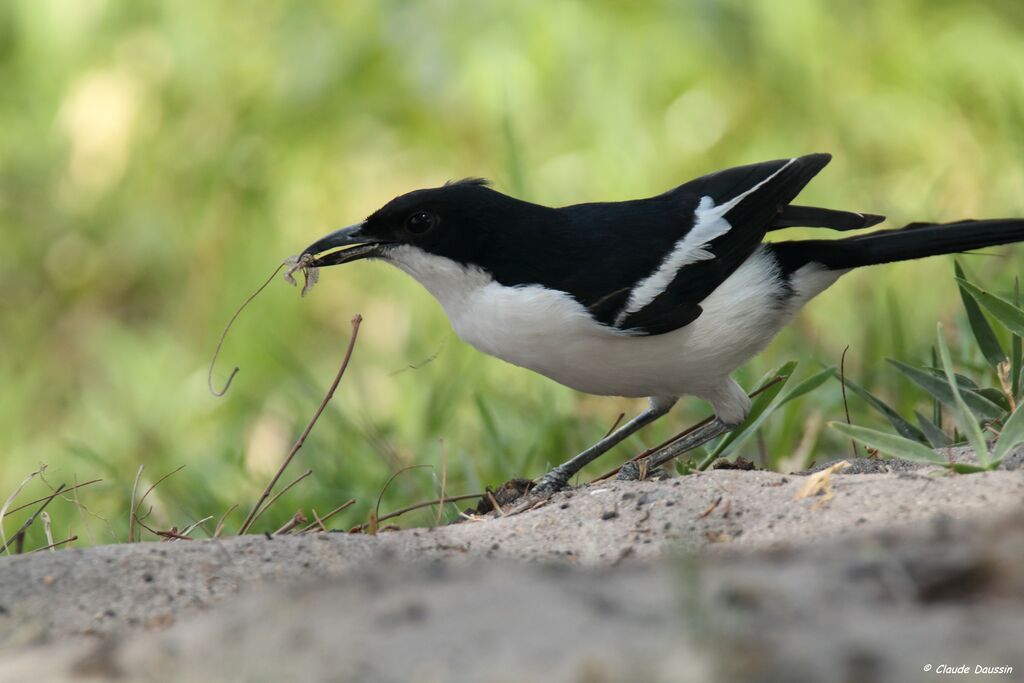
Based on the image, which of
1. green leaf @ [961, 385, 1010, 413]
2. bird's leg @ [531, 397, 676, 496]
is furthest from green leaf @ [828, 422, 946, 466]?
bird's leg @ [531, 397, 676, 496]

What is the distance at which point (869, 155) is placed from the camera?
7.27 meters

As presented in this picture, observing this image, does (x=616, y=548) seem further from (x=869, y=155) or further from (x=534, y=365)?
(x=869, y=155)

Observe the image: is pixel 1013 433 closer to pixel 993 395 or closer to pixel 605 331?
pixel 993 395

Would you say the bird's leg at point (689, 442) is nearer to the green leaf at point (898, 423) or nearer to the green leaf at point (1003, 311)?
the green leaf at point (898, 423)

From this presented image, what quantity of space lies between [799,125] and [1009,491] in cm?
477

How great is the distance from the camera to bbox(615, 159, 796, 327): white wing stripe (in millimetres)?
3727

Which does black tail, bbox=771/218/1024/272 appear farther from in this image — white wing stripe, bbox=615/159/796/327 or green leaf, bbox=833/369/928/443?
green leaf, bbox=833/369/928/443

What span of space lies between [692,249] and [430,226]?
0.82 m

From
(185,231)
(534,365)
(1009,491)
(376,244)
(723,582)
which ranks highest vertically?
(185,231)

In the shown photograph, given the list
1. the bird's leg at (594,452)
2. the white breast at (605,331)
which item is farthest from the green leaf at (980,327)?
the bird's leg at (594,452)

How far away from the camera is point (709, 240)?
3957mm

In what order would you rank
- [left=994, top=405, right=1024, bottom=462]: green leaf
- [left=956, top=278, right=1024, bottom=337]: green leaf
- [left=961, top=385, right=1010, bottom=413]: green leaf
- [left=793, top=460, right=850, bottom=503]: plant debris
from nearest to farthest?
[left=793, top=460, right=850, bottom=503]: plant debris → [left=994, top=405, right=1024, bottom=462]: green leaf → [left=956, top=278, right=1024, bottom=337]: green leaf → [left=961, top=385, right=1010, bottom=413]: green leaf

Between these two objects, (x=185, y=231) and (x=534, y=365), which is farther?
(x=185, y=231)

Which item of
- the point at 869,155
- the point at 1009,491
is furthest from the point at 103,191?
the point at 1009,491
